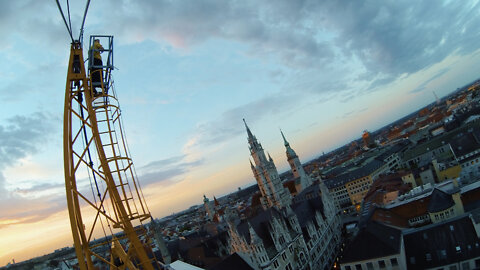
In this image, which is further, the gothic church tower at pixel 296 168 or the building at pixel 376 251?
the gothic church tower at pixel 296 168

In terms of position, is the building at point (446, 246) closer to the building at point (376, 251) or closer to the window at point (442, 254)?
the window at point (442, 254)

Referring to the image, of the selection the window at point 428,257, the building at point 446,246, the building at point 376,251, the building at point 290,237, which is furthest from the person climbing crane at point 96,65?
the window at point 428,257

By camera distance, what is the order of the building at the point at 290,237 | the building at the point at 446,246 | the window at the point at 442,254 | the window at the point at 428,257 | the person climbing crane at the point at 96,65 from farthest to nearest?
the building at the point at 290,237, the window at the point at 428,257, the window at the point at 442,254, the building at the point at 446,246, the person climbing crane at the point at 96,65

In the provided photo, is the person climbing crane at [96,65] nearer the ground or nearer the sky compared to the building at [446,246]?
nearer the sky

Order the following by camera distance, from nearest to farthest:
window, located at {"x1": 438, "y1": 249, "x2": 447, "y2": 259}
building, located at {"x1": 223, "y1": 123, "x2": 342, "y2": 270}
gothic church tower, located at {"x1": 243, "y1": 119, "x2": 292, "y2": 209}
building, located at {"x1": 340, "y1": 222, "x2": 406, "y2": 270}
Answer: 1. building, located at {"x1": 340, "y1": 222, "x2": 406, "y2": 270}
2. window, located at {"x1": 438, "y1": 249, "x2": 447, "y2": 259}
3. building, located at {"x1": 223, "y1": 123, "x2": 342, "y2": 270}
4. gothic church tower, located at {"x1": 243, "y1": 119, "x2": 292, "y2": 209}

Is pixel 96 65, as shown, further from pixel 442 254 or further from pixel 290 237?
pixel 442 254

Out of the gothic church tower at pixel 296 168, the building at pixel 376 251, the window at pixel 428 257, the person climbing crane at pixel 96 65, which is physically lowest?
the window at pixel 428 257

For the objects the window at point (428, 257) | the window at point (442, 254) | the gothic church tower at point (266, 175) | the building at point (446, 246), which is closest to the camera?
the building at point (446, 246)

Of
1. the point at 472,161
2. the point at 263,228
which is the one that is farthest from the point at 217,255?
the point at 472,161

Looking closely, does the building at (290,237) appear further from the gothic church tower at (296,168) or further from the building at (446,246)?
the gothic church tower at (296,168)

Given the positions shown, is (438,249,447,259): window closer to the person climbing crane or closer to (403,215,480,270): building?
(403,215,480,270): building

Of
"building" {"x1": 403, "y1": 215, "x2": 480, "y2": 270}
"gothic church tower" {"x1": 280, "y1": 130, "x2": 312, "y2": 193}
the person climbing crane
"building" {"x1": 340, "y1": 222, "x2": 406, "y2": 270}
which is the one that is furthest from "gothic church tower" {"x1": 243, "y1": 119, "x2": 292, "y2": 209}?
the person climbing crane

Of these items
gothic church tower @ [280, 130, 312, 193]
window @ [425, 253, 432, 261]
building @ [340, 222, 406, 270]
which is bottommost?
window @ [425, 253, 432, 261]

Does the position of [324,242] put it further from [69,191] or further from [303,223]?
[69,191]
